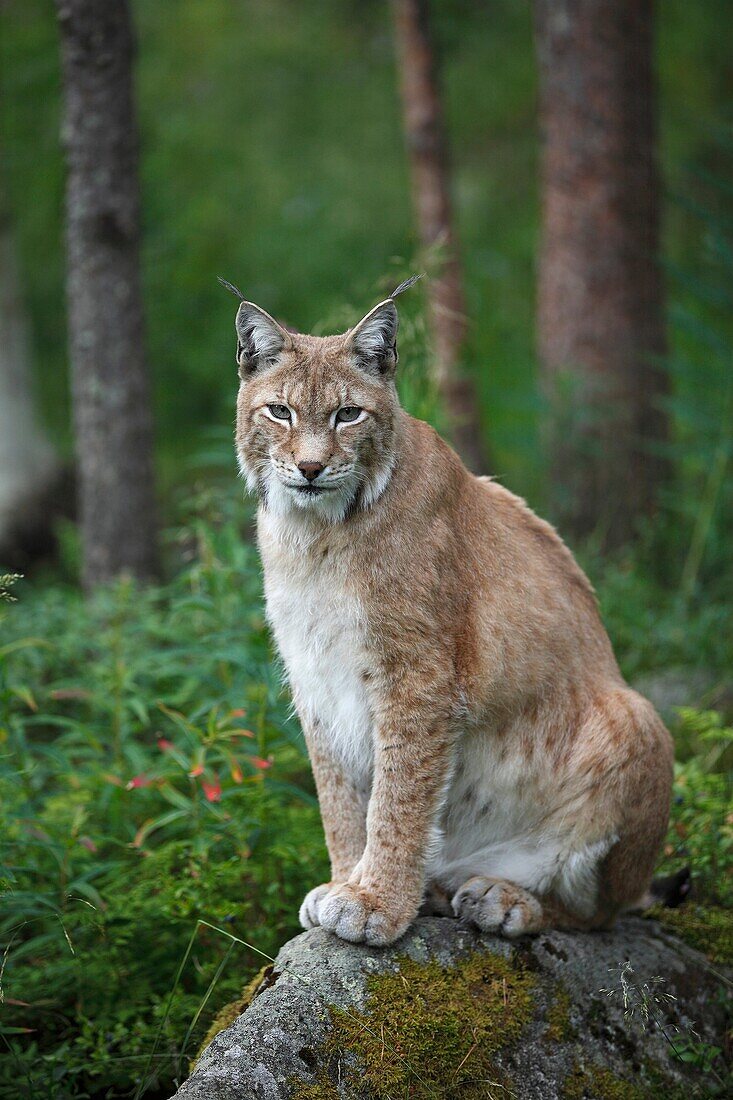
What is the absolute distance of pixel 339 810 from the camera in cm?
383

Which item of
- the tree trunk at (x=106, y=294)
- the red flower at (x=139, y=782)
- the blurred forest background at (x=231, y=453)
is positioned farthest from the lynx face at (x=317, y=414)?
the tree trunk at (x=106, y=294)

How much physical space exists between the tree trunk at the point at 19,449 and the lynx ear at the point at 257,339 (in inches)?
270

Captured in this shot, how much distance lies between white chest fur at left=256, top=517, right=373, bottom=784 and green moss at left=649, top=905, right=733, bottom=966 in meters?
1.32

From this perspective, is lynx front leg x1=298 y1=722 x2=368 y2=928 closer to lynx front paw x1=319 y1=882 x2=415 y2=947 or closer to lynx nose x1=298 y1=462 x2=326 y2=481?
lynx front paw x1=319 y1=882 x2=415 y2=947

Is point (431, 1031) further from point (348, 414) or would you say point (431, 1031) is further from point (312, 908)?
point (348, 414)

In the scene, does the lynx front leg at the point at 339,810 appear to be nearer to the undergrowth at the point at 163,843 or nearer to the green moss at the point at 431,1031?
the undergrowth at the point at 163,843

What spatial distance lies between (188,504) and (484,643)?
5.75 feet

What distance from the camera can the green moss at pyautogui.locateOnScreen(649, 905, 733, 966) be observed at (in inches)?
159

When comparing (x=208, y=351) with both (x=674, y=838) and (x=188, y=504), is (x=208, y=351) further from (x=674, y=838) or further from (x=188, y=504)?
(x=674, y=838)

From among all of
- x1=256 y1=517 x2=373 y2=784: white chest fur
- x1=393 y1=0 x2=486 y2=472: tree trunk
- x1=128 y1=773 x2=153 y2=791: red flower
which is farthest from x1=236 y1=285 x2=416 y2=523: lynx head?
x1=393 y1=0 x2=486 y2=472: tree trunk

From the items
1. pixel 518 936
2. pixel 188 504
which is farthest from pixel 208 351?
pixel 518 936

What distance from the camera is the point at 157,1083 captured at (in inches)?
140

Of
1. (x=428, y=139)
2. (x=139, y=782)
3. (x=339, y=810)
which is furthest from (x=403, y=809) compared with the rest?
(x=428, y=139)

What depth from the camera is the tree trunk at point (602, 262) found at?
317 inches
